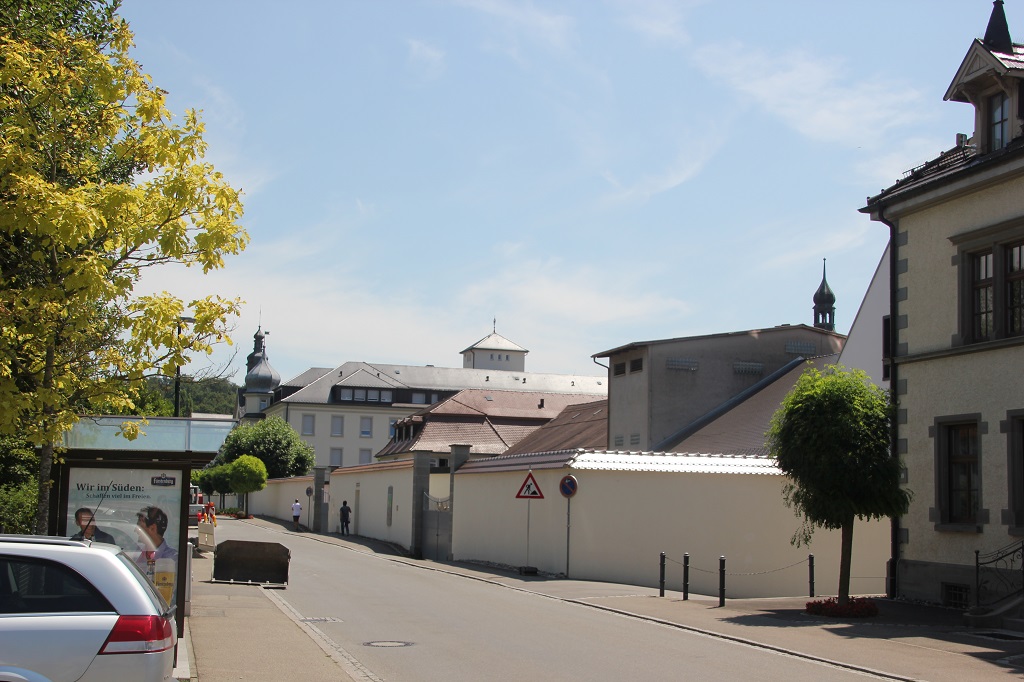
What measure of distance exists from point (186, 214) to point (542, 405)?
64.5m

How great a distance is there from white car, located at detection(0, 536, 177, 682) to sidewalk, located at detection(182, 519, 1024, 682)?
4162mm

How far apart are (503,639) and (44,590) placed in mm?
8429

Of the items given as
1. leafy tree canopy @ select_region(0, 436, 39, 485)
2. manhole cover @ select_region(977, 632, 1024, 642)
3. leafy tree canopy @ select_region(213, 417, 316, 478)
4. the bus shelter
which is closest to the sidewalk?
manhole cover @ select_region(977, 632, 1024, 642)

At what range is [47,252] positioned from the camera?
10.7 meters

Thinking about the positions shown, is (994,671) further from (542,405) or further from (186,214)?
(542,405)

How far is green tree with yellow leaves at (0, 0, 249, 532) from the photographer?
10.0 meters

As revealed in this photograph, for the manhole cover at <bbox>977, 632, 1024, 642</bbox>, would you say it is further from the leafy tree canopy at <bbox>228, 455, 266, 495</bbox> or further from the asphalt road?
the leafy tree canopy at <bbox>228, 455, 266, 495</bbox>

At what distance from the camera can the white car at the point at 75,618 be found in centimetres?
670

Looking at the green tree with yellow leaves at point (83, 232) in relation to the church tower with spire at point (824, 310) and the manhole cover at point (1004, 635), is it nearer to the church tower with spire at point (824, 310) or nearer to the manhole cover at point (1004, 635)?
the manhole cover at point (1004, 635)

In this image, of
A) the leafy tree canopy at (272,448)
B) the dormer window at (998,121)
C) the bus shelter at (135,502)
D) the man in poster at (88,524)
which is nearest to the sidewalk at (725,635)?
the bus shelter at (135,502)

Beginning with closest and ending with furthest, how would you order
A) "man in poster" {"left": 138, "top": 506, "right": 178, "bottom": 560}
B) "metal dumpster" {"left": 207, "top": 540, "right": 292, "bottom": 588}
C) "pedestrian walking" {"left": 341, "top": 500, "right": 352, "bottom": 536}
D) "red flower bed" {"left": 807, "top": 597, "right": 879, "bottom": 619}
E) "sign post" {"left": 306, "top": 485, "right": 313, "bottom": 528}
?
"man in poster" {"left": 138, "top": 506, "right": 178, "bottom": 560} < "red flower bed" {"left": 807, "top": 597, "right": 879, "bottom": 619} < "metal dumpster" {"left": 207, "top": 540, "right": 292, "bottom": 588} < "pedestrian walking" {"left": 341, "top": 500, "right": 352, "bottom": 536} < "sign post" {"left": 306, "top": 485, "right": 313, "bottom": 528}

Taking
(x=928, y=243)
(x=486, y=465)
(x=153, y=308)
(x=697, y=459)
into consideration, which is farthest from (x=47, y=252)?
(x=486, y=465)

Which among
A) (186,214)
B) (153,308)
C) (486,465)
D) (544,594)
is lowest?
(544,594)

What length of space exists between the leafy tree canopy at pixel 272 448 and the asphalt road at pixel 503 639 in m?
57.4
